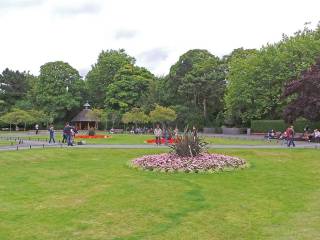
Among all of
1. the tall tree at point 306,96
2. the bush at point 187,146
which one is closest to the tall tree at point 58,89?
the tall tree at point 306,96

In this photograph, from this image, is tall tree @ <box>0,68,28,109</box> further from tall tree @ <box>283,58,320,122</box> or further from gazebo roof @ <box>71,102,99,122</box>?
tall tree @ <box>283,58,320,122</box>

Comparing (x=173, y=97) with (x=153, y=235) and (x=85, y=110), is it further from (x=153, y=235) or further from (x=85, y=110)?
(x=153, y=235)

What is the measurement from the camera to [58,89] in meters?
93.7

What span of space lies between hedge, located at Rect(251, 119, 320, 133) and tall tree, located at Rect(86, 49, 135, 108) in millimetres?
39796

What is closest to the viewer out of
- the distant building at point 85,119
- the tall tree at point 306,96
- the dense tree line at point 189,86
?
the tall tree at point 306,96

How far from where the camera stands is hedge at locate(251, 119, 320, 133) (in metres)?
56.6

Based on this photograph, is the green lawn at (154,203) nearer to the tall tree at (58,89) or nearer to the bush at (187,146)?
the bush at (187,146)

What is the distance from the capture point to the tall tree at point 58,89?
93.1m

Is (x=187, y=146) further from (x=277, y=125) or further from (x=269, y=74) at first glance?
(x=269, y=74)

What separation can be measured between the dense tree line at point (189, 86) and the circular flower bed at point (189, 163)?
25.1 meters

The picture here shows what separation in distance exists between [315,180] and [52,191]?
11.2 metres

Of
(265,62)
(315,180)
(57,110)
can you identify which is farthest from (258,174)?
(57,110)

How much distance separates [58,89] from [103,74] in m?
10.7

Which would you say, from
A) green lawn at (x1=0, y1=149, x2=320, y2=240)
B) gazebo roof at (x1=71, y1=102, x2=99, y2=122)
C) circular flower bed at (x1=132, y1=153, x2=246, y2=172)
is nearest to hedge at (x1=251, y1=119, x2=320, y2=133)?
green lawn at (x1=0, y1=149, x2=320, y2=240)
